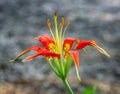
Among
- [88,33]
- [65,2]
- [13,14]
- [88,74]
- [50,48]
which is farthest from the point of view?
[65,2]

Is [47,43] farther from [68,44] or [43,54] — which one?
[43,54]

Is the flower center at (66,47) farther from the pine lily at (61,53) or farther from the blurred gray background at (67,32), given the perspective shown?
→ the blurred gray background at (67,32)

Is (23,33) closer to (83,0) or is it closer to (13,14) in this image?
(13,14)

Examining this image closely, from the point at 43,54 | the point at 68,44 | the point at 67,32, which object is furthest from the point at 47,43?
the point at 67,32

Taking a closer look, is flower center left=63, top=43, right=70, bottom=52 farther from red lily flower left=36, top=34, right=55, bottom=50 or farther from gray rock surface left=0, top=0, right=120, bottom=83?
gray rock surface left=0, top=0, right=120, bottom=83

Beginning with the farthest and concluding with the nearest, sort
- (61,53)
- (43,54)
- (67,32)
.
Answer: (67,32), (61,53), (43,54)

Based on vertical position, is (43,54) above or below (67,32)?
above

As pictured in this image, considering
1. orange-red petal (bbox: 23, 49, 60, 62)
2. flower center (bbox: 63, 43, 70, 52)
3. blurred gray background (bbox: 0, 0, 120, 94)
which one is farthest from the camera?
blurred gray background (bbox: 0, 0, 120, 94)

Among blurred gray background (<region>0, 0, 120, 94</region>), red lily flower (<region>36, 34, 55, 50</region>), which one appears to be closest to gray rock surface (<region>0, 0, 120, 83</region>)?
blurred gray background (<region>0, 0, 120, 94</region>)

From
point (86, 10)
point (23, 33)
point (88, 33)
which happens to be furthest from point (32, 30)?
point (86, 10)
